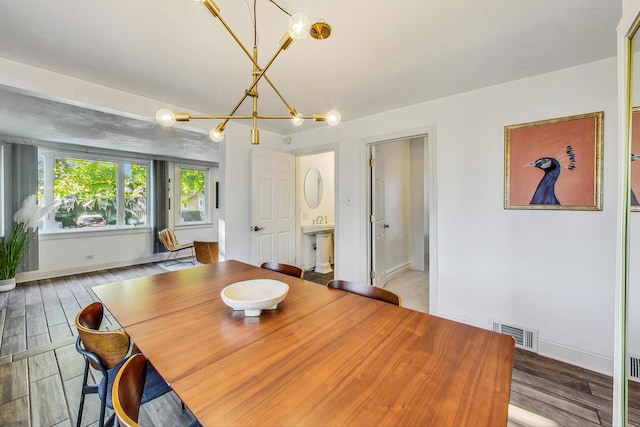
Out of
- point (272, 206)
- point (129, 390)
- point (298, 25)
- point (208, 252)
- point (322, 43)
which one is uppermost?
point (322, 43)

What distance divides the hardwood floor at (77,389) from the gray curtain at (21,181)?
210 centimetres

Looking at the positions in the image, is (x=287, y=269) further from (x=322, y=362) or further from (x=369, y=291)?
(x=322, y=362)

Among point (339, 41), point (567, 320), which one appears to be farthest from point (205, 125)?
point (567, 320)

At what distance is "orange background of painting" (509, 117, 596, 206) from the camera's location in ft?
6.51

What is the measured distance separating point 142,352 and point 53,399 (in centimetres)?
148

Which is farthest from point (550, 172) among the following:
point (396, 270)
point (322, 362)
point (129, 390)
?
point (129, 390)

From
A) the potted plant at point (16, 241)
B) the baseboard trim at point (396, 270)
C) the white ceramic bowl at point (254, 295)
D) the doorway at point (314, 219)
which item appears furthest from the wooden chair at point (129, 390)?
the potted plant at point (16, 241)

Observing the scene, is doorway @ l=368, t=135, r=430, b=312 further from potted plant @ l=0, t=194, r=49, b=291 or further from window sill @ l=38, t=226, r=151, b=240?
potted plant @ l=0, t=194, r=49, b=291

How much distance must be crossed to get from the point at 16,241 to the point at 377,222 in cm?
528

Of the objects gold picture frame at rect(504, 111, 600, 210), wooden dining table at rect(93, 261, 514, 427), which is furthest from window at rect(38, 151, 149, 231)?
gold picture frame at rect(504, 111, 600, 210)

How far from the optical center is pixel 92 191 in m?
4.95

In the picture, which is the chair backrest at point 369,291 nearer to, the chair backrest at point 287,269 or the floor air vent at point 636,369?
the chair backrest at point 287,269

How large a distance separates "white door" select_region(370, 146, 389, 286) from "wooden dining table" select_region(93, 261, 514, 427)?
201 centimetres

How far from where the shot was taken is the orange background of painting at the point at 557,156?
1.99 meters
